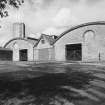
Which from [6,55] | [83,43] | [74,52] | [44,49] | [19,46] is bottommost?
[6,55]

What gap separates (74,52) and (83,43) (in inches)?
131

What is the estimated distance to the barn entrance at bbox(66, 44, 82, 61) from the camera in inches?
1075

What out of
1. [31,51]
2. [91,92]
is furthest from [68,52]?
[91,92]

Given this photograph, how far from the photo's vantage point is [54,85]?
8062mm

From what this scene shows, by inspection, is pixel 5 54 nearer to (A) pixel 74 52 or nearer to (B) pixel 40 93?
(A) pixel 74 52

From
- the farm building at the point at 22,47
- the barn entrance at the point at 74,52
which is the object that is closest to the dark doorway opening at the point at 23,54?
the farm building at the point at 22,47

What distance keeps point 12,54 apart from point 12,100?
3493 centimetres

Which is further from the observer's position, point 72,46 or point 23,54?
point 23,54

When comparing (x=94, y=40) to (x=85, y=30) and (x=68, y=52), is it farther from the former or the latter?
(x=68, y=52)

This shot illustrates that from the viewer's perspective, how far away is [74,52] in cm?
2820

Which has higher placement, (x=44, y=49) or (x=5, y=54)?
(x=44, y=49)


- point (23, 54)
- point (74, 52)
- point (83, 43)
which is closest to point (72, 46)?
point (74, 52)

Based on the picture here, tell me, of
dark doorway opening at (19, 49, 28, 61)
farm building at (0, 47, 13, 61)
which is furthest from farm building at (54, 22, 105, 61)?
farm building at (0, 47, 13, 61)

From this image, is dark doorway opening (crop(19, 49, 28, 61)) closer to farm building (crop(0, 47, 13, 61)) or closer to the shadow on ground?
farm building (crop(0, 47, 13, 61))
